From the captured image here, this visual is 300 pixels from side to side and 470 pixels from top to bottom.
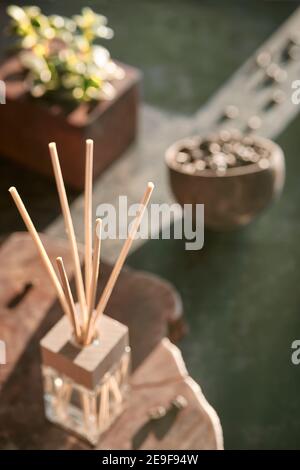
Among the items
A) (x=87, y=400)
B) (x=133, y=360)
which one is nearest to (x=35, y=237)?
(x=87, y=400)

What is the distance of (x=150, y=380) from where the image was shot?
2.90 metres

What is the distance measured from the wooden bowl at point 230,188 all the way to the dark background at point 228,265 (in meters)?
0.23

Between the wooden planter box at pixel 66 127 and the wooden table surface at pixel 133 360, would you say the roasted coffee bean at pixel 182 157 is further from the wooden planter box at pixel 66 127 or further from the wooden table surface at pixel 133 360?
the wooden table surface at pixel 133 360

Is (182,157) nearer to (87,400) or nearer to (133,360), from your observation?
(133,360)

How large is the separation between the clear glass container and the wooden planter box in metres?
1.96

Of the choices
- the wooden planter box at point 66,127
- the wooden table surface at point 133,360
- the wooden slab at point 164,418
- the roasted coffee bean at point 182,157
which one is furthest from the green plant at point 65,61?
the wooden slab at point 164,418

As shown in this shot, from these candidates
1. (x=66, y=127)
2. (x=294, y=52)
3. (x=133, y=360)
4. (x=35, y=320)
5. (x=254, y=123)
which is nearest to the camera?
(x=133, y=360)

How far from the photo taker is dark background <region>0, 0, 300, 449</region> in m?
3.73

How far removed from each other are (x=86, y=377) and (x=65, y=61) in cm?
233

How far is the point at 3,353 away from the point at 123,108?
2050 millimetres

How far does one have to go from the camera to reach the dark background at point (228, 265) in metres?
3.73

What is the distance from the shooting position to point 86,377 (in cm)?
257

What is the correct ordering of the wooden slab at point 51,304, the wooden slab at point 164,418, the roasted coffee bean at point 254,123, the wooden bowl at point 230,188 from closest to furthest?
the wooden slab at point 164,418, the wooden slab at point 51,304, the wooden bowl at point 230,188, the roasted coffee bean at point 254,123

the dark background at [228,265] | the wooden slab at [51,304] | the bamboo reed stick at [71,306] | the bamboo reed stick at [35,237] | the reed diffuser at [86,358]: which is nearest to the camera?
the bamboo reed stick at [35,237]
